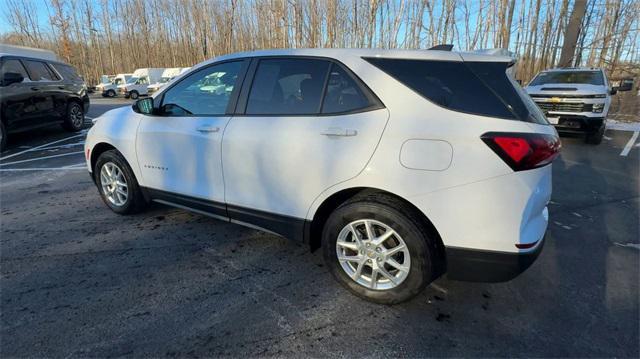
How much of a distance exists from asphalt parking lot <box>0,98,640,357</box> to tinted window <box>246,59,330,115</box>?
1304 millimetres

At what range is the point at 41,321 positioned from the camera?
2.32m

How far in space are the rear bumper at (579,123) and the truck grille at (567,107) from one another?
17cm

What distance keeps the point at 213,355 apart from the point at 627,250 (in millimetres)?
3690

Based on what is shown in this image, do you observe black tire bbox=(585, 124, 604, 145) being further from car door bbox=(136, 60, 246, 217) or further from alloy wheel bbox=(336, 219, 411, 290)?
car door bbox=(136, 60, 246, 217)

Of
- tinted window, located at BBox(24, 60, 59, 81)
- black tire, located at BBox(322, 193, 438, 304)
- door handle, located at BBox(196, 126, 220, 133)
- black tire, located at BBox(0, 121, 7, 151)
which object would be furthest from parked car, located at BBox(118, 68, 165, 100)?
black tire, located at BBox(322, 193, 438, 304)

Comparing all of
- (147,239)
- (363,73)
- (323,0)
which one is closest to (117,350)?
(147,239)

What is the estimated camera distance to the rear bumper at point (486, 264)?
212cm

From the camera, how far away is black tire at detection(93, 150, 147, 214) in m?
3.78

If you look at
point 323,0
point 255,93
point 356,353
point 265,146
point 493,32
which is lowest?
point 356,353

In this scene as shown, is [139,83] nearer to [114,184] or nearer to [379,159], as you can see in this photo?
[114,184]

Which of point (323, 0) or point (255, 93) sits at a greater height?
point (323, 0)

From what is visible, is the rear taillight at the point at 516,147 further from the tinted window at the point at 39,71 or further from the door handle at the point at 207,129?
the tinted window at the point at 39,71

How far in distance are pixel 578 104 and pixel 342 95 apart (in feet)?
25.7

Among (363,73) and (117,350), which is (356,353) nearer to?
(117,350)
